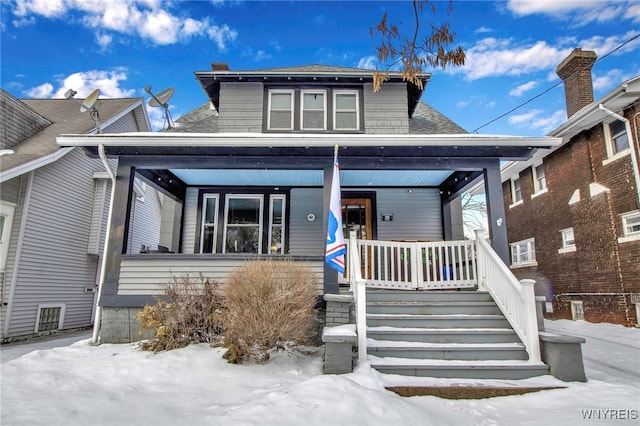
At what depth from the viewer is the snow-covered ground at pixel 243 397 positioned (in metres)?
2.87

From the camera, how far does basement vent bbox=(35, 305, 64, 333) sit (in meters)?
9.63

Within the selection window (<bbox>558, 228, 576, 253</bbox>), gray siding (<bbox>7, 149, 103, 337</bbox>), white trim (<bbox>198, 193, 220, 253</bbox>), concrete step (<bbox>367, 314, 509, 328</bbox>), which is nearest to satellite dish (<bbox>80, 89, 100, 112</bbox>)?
gray siding (<bbox>7, 149, 103, 337</bbox>)

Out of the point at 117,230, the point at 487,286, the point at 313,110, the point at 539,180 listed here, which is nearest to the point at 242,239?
the point at 117,230

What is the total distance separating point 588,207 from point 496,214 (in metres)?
6.84

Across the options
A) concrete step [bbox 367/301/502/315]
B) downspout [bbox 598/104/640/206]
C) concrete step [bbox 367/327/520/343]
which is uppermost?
downspout [bbox 598/104/640/206]

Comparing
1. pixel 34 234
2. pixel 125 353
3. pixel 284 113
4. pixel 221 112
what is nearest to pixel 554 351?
pixel 125 353

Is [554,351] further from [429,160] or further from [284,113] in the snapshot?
[284,113]

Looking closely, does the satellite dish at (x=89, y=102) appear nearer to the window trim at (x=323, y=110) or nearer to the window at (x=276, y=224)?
the window at (x=276, y=224)

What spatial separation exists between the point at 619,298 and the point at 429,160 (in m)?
7.63

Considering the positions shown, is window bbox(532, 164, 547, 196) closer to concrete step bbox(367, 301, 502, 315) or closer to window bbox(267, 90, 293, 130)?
concrete step bbox(367, 301, 502, 315)

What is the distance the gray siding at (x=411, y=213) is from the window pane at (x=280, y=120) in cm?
290

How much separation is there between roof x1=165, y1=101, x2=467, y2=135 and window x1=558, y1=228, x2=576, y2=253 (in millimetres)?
6248

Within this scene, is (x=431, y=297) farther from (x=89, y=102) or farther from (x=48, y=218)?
(x=48, y=218)

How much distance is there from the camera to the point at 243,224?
9289 millimetres
